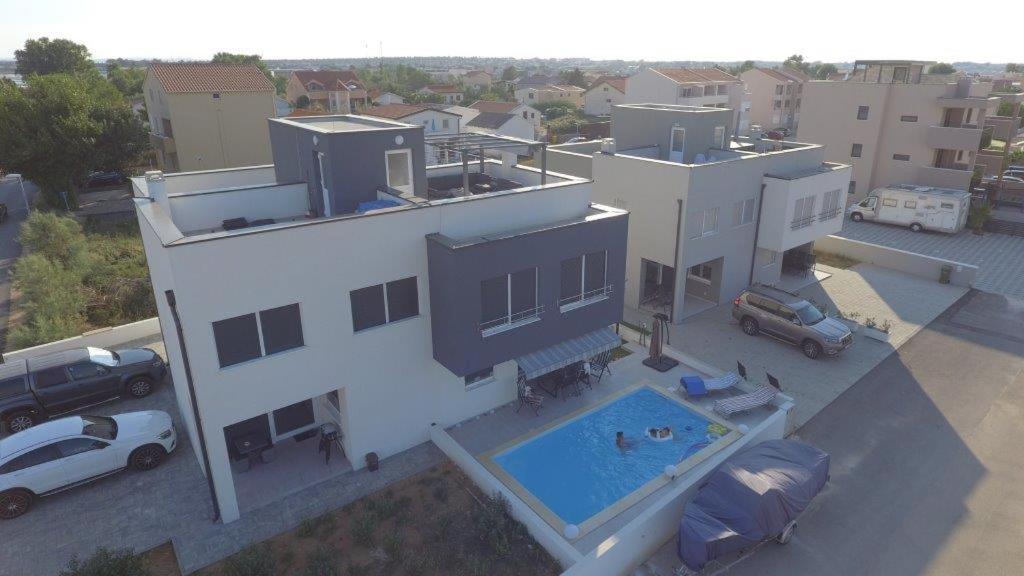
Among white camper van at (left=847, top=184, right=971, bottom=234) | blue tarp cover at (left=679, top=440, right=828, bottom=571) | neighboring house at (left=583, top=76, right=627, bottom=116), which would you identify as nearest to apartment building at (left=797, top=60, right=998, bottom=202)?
white camper van at (left=847, top=184, right=971, bottom=234)

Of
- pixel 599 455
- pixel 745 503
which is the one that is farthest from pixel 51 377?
pixel 745 503

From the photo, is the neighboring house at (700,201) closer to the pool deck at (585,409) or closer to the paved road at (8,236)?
the pool deck at (585,409)

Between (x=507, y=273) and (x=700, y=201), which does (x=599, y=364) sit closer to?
(x=507, y=273)

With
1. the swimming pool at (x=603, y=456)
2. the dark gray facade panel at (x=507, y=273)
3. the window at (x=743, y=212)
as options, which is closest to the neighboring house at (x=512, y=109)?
the window at (x=743, y=212)

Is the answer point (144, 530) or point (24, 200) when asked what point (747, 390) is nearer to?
point (144, 530)

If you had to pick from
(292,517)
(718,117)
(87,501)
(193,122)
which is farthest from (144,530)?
(193,122)
